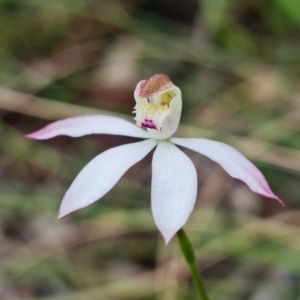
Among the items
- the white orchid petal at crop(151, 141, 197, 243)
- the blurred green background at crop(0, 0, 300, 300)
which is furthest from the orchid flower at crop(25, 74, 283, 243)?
the blurred green background at crop(0, 0, 300, 300)

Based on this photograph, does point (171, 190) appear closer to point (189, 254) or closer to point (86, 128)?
point (189, 254)

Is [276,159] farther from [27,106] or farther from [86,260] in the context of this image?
[27,106]

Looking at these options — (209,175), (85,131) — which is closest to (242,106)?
(209,175)

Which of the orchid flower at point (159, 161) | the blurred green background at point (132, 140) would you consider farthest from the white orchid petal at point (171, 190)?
the blurred green background at point (132, 140)

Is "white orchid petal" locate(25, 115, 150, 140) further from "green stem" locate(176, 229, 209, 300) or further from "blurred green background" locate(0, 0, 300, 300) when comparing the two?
"blurred green background" locate(0, 0, 300, 300)

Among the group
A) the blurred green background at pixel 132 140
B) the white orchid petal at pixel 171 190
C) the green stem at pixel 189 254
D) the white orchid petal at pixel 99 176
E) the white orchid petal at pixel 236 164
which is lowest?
the blurred green background at pixel 132 140

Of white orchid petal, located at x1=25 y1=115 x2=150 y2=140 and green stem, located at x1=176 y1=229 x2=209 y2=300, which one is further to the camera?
white orchid petal, located at x1=25 y1=115 x2=150 y2=140

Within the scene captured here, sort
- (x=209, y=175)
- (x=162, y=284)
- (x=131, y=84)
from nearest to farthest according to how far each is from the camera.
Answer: (x=162, y=284), (x=209, y=175), (x=131, y=84)

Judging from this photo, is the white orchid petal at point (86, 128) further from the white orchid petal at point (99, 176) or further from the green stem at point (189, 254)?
the green stem at point (189, 254)
